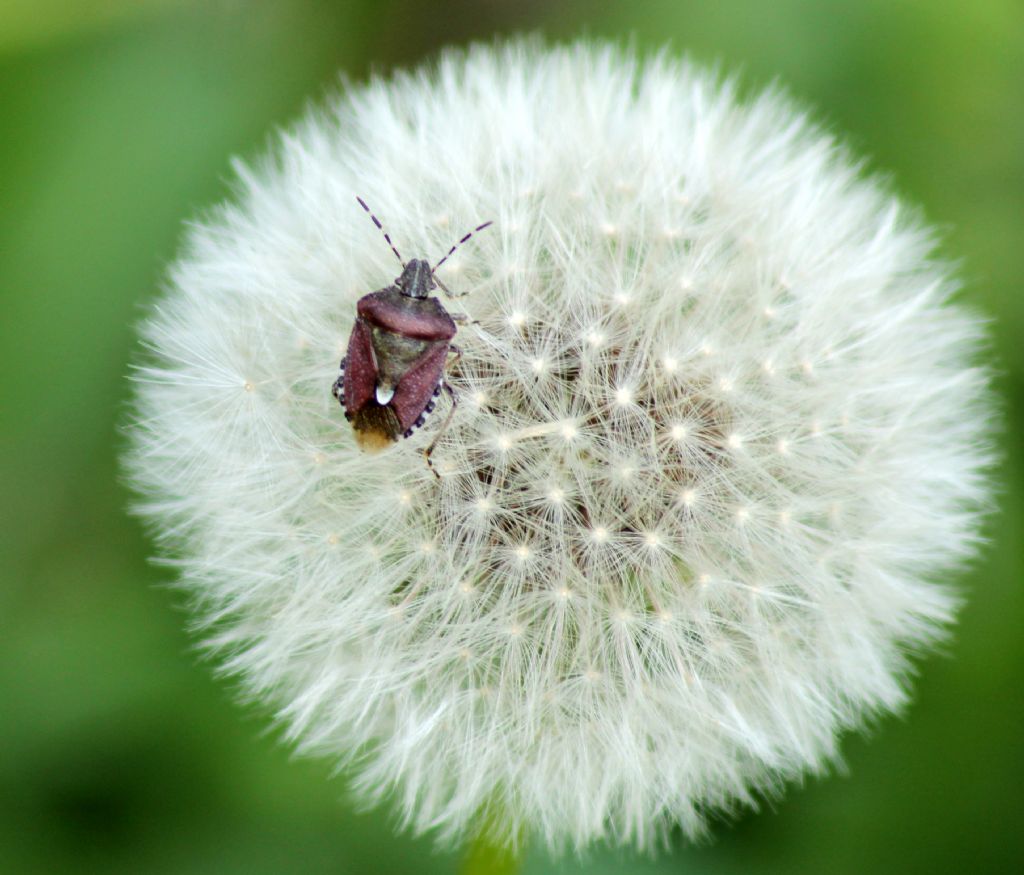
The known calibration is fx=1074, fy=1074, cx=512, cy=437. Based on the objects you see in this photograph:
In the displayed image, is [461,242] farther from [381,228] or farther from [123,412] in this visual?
[123,412]

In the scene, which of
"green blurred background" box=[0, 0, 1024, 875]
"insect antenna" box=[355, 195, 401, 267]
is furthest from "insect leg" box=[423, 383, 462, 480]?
"green blurred background" box=[0, 0, 1024, 875]

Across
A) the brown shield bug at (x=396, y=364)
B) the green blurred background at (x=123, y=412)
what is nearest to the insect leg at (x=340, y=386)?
the brown shield bug at (x=396, y=364)

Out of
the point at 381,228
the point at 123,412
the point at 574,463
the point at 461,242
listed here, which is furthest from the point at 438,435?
the point at 123,412

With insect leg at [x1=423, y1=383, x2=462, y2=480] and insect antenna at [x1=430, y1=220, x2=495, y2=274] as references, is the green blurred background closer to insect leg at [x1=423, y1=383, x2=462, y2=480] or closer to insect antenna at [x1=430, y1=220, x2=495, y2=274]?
insect leg at [x1=423, y1=383, x2=462, y2=480]

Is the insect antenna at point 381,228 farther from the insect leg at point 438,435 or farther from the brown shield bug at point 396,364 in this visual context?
the insect leg at point 438,435

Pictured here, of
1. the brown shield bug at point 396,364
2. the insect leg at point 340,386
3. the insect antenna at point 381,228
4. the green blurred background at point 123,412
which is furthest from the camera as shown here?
the green blurred background at point 123,412

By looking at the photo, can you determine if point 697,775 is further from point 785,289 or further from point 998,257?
point 998,257

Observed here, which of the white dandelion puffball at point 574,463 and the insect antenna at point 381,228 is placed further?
the insect antenna at point 381,228
